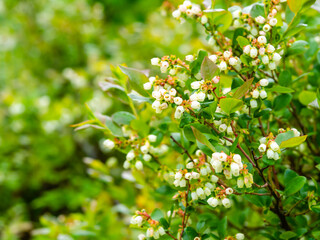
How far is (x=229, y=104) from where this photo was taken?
463 mm

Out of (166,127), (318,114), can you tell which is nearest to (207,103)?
(166,127)

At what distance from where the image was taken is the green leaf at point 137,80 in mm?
560

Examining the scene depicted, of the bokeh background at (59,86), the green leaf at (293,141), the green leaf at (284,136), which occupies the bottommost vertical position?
the bokeh background at (59,86)

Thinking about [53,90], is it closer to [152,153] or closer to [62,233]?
[62,233]

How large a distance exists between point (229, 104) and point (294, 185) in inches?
7.9

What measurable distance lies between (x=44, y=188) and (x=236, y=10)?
291 cm

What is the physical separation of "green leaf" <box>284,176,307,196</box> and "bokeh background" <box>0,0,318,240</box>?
1279 mm

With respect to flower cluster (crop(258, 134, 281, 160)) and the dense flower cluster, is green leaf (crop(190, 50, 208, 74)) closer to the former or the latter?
the dense flower cluster

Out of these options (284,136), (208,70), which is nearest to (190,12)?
(208,70)

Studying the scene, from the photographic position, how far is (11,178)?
8.16ft

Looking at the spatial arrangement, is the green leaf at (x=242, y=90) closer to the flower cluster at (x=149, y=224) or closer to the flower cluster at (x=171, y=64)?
the flower cluster at (x=171, y=64)

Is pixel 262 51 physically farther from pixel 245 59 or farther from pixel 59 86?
pixel 59 86

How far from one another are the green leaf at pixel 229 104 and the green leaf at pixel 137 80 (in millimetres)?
155

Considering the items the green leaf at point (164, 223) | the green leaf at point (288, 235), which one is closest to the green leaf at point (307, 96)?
the green leaf at point (288, 235)
